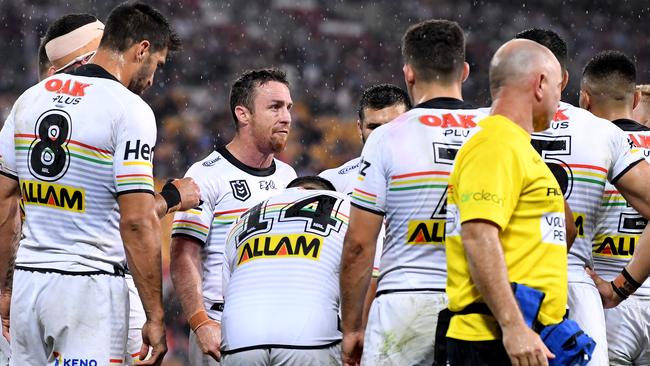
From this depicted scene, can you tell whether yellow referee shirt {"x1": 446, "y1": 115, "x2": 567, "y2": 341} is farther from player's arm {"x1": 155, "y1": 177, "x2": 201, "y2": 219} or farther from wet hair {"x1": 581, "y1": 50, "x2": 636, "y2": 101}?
wet hair {"x1": 581, "y1": 50, "x2": 636, "y2": 101}

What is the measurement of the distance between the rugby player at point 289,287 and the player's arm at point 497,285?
1.48 m

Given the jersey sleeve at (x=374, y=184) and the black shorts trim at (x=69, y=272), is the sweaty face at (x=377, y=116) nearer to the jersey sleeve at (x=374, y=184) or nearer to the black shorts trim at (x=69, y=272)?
the jersey sleeve at (x=374, y=184)

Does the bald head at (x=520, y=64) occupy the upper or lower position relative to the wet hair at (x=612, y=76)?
lower

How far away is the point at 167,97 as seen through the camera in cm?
1731

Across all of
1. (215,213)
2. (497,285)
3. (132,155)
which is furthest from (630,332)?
(132,155)

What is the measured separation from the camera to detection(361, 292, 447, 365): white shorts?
15.2 ft

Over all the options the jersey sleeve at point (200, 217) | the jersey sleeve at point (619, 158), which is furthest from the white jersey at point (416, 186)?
the jersey sleeve at point (200, 217)

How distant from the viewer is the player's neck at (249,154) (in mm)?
6805

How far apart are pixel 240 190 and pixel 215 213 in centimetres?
22

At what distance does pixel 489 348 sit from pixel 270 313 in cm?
159

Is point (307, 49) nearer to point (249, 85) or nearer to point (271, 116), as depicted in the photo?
point (249, 85)

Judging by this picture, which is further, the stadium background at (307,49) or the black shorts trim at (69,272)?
the stadium background at (307,49)

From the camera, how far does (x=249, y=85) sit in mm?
7145

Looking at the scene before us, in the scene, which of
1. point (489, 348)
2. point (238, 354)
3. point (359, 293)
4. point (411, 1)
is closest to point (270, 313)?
point (238, 354)
